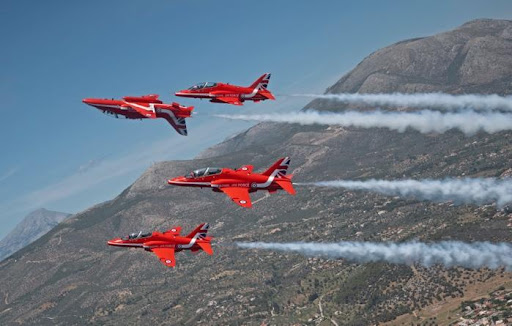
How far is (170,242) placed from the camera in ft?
357

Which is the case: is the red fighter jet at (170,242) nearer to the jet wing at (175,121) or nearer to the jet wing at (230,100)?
the jet wing at (175,121)

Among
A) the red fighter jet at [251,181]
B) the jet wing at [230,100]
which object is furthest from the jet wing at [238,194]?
the jet wing at [230,100]

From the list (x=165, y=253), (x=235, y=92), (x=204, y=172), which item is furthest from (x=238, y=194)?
(x=235, y=92)

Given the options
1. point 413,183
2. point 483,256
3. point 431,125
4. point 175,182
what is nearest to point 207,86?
point 175,182

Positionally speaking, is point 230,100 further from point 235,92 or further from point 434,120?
point 434,120

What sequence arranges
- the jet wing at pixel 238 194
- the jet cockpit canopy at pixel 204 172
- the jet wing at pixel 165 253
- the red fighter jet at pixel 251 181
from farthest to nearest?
the jet cockpit canopy at pixel 204 172
the jet wing at pixel 165 253
the red fighter jet at pixel 251 181
the jet wing at pixel 238 194

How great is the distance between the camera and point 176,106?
362 ft

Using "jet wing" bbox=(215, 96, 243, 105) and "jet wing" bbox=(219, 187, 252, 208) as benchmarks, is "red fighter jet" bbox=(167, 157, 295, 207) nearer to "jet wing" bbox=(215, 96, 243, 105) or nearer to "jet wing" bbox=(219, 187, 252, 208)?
"jet wing" bbox=(219, 187, 252, 208)

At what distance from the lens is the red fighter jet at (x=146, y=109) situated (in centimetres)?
11075

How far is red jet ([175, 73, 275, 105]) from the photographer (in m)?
113

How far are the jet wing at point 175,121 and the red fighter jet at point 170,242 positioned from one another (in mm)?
18507

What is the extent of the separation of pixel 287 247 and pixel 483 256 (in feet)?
200

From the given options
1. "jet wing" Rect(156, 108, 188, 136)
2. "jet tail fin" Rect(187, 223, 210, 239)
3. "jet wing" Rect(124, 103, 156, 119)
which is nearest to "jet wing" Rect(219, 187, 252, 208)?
"jet tail fin" Rect(187, 223, 210, 239)

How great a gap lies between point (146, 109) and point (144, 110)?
0.57 meters
